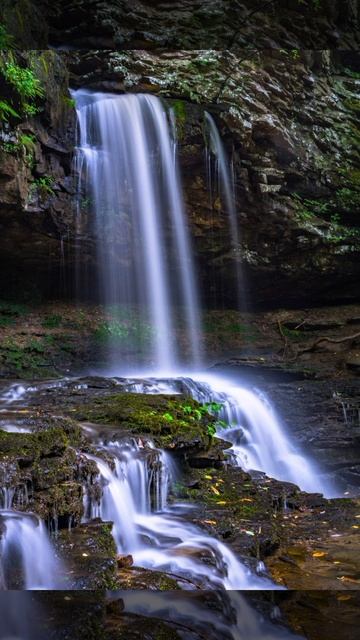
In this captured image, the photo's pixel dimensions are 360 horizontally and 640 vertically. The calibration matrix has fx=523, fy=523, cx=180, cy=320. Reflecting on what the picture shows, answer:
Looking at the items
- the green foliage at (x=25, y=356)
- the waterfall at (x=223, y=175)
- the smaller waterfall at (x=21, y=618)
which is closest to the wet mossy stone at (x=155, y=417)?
the smaller waterfall at (x=21, y=618)

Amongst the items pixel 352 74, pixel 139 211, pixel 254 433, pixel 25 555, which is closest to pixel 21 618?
pixel 25 555

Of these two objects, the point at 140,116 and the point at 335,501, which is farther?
the point at 140,116

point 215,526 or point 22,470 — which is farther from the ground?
point 22,470

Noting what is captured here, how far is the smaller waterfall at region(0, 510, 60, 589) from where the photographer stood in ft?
10.1

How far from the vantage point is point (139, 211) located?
1223 cm

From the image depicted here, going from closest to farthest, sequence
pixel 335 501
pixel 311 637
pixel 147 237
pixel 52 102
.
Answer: pixel 311 637 < pixel 335 501 < pixel 52 102 < pixel 147 237

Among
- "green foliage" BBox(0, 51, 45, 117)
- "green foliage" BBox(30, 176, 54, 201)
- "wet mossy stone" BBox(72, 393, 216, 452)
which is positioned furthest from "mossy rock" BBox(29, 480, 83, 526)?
"green foliage" BBox(30, 176, 54, 201)

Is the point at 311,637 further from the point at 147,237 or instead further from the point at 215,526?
the point at 147,237

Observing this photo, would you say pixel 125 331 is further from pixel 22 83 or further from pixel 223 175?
pixel 22 83

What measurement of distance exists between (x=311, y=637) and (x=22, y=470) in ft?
8.64

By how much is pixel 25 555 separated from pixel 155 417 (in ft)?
9.37

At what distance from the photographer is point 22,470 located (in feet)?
13.0

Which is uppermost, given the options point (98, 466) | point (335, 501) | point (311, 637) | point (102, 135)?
point (102, 135)

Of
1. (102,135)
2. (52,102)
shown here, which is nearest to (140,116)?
(102,135)
